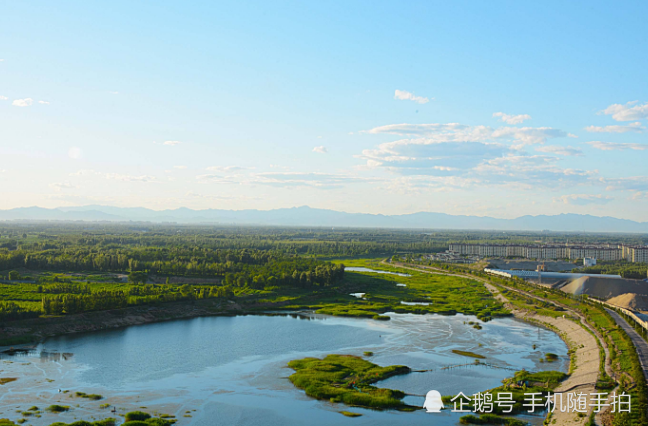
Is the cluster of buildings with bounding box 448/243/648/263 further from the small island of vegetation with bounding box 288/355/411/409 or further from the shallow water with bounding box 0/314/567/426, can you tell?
the small island of vegetation with bounding box 288/355/411/409

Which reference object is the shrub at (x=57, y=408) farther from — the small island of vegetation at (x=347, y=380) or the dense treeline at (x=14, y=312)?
the dense treeline at (x=14, y=312)

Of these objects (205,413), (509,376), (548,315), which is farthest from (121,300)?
(548,315)

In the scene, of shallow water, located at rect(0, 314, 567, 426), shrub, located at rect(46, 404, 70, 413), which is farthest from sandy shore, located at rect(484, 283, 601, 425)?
shrub, located at rect(46, 404, 70, 413)

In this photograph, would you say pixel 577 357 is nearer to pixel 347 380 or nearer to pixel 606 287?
pixel 347 380

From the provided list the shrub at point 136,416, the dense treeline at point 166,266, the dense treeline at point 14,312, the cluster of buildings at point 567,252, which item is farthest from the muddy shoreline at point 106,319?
the cluster of buildings at point 567,252

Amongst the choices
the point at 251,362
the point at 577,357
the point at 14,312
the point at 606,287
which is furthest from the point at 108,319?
the point at 606,287
